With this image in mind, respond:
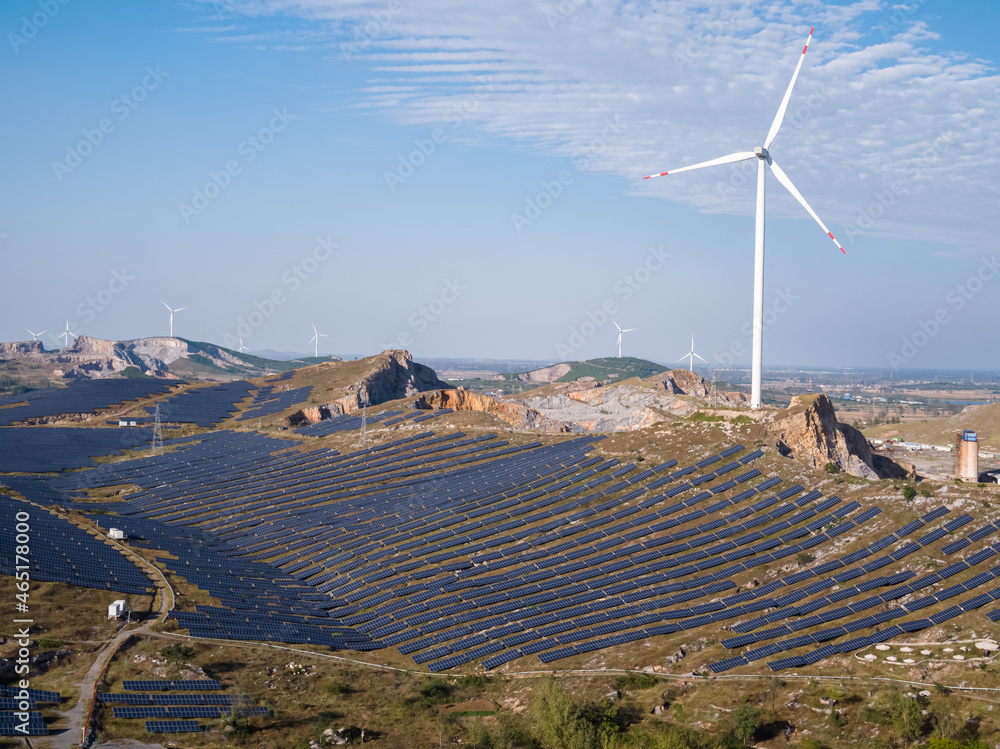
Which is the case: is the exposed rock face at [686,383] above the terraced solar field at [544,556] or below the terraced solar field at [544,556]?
above

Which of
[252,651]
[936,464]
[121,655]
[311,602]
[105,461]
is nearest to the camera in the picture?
[121,655]

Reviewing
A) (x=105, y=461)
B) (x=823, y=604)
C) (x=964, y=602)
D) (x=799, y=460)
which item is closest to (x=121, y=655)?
(x=823, y=604)

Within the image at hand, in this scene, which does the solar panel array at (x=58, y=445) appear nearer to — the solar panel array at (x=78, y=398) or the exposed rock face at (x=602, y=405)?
the solar panel array at (x=78, y=398)

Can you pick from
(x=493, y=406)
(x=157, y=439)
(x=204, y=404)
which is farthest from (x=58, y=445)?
(x=493, y=406)

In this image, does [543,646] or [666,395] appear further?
[666,395]

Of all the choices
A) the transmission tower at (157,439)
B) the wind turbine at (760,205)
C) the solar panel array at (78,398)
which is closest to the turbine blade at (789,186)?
the wind turbine at (760,205)

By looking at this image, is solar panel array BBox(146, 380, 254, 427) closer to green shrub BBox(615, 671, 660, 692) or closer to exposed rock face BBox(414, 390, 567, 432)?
exposed rock face BBox(414, 390, 567, 432)

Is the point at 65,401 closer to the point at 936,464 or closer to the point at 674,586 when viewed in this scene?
the point at 674,586
